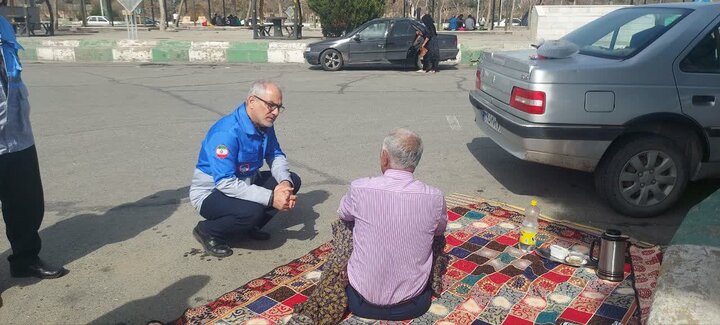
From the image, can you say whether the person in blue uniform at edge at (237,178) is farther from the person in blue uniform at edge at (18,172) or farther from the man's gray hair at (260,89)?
the person in blue uniform at edge at (18,172)

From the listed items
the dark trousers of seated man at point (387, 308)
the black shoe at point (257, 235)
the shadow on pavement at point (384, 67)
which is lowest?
the black shoe at point (257, 235)

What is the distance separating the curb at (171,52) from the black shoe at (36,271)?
46.5 ft

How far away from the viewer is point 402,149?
2855 mm

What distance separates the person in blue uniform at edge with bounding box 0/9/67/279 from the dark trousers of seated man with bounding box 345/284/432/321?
1.98 m

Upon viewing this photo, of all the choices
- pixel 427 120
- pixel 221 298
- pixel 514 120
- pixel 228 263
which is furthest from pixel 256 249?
pixel 427 120

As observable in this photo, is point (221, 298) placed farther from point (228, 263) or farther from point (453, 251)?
point (453, 251)

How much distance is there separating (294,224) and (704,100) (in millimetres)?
3340

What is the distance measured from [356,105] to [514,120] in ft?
16.7

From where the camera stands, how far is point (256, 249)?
4156 mm

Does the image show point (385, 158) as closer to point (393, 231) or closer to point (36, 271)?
point (393, 231)

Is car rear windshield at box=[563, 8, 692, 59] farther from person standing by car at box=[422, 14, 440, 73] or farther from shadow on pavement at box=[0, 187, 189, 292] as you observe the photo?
person standing by car at box=[422, 14, 440, 73]

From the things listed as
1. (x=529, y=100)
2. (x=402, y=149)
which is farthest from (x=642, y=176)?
(x=402, y=149)

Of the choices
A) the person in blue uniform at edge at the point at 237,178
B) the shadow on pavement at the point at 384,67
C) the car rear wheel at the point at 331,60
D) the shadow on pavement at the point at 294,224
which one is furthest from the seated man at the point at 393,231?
the shadow on pavement at the point at 384,67

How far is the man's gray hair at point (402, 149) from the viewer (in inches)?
113
